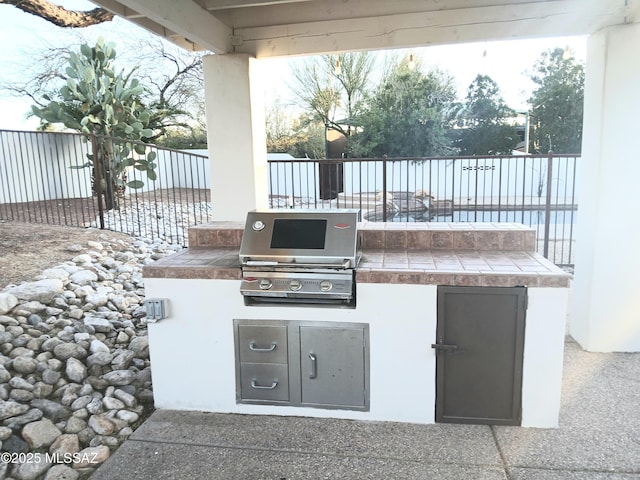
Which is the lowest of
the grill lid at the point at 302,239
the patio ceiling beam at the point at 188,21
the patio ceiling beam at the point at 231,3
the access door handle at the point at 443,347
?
the access door handle at the point at 443,347

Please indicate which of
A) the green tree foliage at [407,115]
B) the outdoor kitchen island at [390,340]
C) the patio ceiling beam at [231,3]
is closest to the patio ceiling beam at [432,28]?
the patio ceiling beam at [231,3]

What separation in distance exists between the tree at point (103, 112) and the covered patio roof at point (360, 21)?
4.56m

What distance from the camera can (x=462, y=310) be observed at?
2525mm

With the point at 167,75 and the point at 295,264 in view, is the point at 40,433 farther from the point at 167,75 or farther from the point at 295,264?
the point at 167,75

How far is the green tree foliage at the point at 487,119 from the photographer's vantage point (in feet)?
45.2

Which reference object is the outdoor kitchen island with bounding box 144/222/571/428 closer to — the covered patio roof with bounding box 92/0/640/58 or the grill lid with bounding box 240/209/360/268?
the grill lid with bounding box 240/209/360/268

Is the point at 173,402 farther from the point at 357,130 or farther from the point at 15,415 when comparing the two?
the point at 357,130

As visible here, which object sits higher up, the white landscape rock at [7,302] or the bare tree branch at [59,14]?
the bare tree branch at [59,14]

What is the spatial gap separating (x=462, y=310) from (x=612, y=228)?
177 cm

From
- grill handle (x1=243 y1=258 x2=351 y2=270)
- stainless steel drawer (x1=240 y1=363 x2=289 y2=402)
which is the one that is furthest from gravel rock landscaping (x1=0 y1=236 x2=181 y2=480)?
grill handle (x1=243 y1=258 x2=351 y2=270)

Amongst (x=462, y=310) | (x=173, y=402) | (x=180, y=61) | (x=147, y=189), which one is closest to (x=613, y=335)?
(x=462, y=310)

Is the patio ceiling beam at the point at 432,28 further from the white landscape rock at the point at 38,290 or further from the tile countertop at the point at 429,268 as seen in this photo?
the white landscape rock at the point at 38,290


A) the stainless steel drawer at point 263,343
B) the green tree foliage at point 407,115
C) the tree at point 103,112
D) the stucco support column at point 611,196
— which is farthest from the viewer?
the green tree foliage at point 407,115

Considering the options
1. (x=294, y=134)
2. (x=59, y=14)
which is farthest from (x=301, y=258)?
(x=294, y=134)
